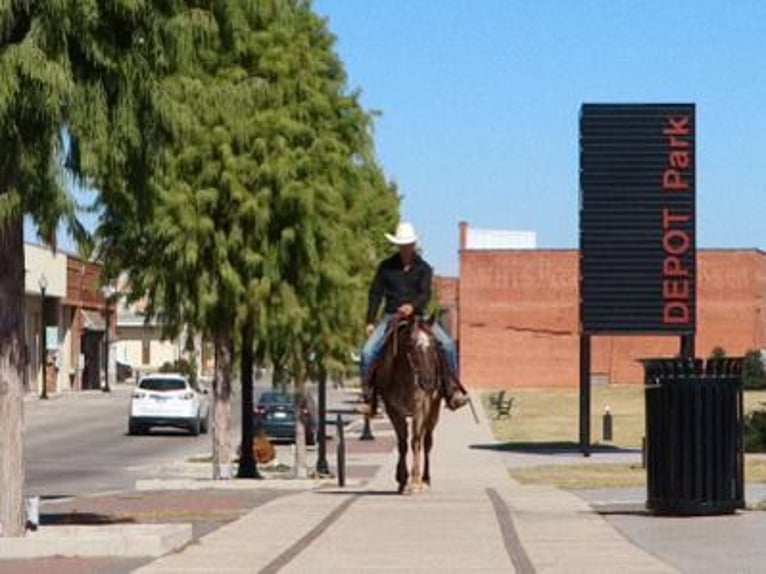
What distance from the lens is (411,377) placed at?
680 inches

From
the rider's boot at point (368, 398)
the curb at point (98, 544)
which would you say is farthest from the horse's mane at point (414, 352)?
the curb at point (98, 544)

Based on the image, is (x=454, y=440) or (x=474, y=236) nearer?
(x=454, y=440)

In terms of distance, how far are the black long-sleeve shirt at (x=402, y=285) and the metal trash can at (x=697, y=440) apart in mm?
2805

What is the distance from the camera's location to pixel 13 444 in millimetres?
14148

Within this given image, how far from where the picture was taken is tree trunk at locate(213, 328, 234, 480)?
2794 centimetres

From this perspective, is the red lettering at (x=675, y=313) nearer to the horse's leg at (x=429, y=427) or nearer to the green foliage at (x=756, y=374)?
the horse's leg at (x=429, y=427)

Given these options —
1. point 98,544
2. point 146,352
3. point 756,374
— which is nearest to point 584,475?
point 98,544

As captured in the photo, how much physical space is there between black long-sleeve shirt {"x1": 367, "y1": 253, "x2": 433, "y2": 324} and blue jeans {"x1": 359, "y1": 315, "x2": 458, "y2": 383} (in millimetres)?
182

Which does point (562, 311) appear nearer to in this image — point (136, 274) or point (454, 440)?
point (454, 440)

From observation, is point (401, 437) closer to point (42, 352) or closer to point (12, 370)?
point (12, 370)

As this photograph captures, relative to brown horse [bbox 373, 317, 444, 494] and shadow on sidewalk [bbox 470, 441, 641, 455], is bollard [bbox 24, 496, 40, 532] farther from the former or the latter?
shadow on sidewalk [bbox 470, 441, 641, 455]

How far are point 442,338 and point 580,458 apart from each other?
24.4 meters

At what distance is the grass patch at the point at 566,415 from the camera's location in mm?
55531

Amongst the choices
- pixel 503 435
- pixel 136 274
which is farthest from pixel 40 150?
pixel 503 435
